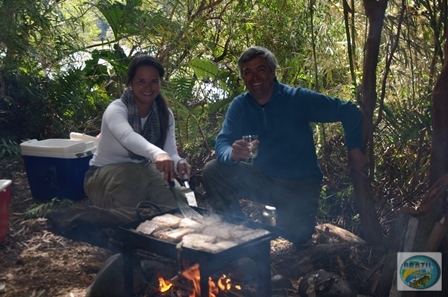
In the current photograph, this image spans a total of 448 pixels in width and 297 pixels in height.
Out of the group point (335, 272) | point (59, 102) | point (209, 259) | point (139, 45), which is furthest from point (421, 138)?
point (59, 102)

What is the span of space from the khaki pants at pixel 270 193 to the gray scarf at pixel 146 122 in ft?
1.59

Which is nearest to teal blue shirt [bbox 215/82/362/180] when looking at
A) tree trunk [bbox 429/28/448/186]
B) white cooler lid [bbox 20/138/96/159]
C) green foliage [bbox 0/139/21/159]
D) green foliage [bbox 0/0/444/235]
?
green foliage [bbox 0/0/444/235]

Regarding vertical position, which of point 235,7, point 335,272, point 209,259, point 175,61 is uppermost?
point 235,7

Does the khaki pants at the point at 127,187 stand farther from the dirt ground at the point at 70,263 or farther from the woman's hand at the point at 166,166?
the woman's hand at the point at 166,166

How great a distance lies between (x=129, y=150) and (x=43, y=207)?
1.53m

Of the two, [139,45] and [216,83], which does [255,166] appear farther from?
[139,45]

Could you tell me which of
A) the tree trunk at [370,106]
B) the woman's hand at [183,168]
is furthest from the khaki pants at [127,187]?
the tree trunk at [370,106]

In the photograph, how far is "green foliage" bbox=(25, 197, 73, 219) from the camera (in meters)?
4.93

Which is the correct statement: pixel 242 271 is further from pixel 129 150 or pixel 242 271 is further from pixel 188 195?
pixel 129 150

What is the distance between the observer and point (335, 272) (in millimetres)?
3762

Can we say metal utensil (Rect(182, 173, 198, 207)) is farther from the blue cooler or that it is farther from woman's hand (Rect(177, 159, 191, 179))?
the blue cooler

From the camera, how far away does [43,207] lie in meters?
5.05

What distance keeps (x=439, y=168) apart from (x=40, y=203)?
12.2ft

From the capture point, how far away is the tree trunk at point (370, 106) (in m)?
3.49
